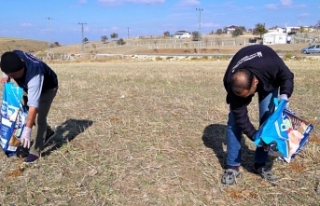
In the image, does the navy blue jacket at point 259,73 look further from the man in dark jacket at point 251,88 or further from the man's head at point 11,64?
the man's head at point 11,64

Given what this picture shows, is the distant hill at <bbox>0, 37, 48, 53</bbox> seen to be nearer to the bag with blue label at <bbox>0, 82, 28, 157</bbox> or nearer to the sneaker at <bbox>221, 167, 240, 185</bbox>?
the bag with blue label at <bbox>0, 82, 28, 157</bbox>

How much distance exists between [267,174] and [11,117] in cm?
297

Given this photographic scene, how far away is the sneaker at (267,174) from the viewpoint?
341 cm

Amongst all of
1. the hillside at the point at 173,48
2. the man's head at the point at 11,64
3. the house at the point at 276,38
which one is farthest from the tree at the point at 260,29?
the man's head at the point at 11,64

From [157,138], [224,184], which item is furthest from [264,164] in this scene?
[157,138]

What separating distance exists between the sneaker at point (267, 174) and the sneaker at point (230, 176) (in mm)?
255

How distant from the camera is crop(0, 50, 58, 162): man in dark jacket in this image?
3.35 m

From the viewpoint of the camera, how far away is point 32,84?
3.45 meters

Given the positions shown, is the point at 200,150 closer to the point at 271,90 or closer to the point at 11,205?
the point at 271,90

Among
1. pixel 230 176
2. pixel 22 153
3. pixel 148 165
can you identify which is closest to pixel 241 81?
pixel 230 176

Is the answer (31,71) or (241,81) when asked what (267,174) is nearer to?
(241,81)

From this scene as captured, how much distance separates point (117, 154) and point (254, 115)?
9.73 feet

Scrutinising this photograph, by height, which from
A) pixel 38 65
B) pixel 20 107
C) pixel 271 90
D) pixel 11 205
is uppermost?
pixel 38 65

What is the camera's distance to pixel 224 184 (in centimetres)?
337
